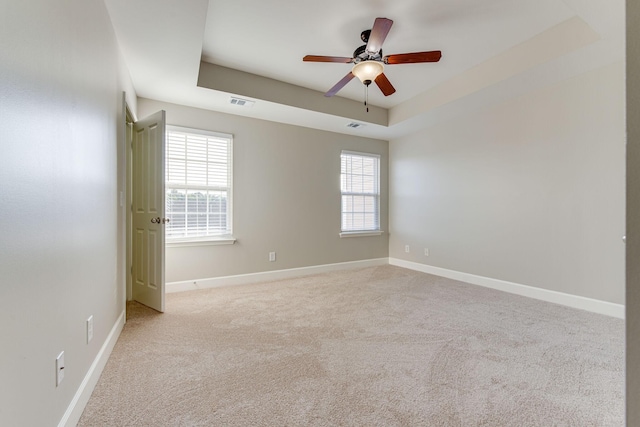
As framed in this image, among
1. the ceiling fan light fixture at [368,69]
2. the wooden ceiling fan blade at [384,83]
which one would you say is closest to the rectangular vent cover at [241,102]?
the ceiling fan light fixture at [368,69]

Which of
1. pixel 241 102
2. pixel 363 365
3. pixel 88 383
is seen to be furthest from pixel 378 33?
pixel 88 383

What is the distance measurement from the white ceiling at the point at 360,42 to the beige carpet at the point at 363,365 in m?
2.46

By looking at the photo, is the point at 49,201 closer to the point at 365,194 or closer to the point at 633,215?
the point at 633,215

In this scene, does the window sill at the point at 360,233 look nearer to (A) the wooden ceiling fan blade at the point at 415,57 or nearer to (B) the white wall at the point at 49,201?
(A) the wooden ceiling fan blade at the point at 415,57

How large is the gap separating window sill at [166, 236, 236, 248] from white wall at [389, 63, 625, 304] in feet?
10.2

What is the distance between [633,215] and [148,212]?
11.5ft

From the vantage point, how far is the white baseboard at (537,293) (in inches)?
112

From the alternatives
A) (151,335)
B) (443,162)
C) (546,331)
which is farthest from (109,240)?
(443,162)

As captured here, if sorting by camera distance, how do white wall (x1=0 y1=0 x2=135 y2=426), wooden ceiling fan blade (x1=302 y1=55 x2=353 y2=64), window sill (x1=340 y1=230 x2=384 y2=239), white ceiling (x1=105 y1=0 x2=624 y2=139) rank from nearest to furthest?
white wall (x1=0 y1=0 x2=135 y2=426)
white ceiling (x1=105 y1=0 x2=624 y2=139)
wooden ceiling fan blade (x1=302 y1=55 x2=353 y2=64)
window sill (x1=340 y1=230 x2=384 y2=239)

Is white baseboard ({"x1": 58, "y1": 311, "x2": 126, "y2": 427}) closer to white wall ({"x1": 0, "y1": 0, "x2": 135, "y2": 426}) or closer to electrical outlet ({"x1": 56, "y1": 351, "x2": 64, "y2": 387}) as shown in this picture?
white wall ({"x1": 0, "y1": 0, "x2": 135, "y2": 426})

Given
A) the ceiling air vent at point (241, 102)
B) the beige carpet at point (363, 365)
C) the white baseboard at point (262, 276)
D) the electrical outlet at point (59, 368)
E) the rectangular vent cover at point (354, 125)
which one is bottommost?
the beige carpet at point (363, 365)

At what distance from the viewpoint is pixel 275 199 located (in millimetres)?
4383

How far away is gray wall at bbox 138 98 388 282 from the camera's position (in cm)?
381

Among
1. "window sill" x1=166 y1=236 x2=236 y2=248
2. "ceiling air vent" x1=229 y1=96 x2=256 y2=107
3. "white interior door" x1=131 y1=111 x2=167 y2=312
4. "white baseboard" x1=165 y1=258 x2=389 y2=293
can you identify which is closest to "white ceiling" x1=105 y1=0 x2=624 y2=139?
"ceiling air vent" x1=229 y1=96 x2=256 y2=107
